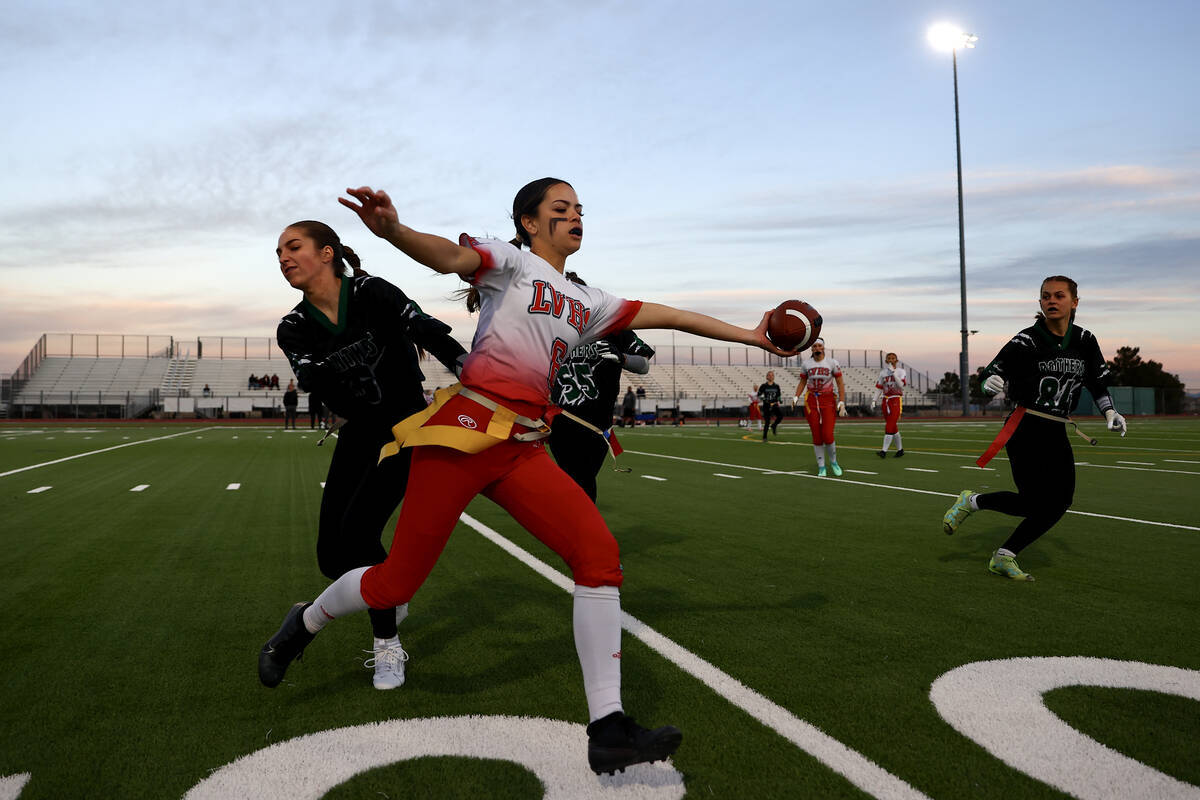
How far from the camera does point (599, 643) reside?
8.70 ft

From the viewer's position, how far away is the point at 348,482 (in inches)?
144

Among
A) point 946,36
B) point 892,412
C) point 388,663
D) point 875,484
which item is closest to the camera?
point 388,663

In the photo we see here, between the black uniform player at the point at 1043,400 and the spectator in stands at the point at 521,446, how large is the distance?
3761mm

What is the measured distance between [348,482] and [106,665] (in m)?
1.30

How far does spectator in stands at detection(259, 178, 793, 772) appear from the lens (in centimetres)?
265

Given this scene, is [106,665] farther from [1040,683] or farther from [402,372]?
[1040,683]

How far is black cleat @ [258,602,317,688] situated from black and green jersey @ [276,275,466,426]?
0.91 meters

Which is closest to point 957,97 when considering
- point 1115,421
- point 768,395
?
point 768,395

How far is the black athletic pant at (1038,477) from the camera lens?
548cm

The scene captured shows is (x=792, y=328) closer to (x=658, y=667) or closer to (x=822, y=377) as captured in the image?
(x=658, y=667)

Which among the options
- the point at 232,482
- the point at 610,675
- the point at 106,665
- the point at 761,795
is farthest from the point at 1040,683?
the point at 232,482

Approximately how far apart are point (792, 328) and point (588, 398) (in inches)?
91.8

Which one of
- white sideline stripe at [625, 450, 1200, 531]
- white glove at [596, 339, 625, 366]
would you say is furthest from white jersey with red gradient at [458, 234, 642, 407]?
white sideline stripe at [625, 450, 1200, 531]

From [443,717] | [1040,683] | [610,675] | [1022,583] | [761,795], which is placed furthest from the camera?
[1022,583]
